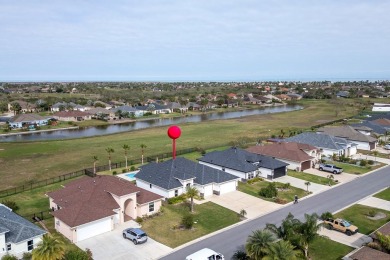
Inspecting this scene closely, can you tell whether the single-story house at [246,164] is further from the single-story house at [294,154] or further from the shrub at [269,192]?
the shrub at [269,192]

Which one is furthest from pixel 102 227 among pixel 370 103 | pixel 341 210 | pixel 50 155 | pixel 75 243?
pixel 370 103

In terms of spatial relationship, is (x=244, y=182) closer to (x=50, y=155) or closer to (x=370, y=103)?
(x=50, y=155)

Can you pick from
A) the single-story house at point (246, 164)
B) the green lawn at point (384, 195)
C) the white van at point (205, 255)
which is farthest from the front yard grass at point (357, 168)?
the white van at point (205, 255)

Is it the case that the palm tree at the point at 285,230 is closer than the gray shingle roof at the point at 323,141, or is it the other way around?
the palm tree at the point at 285,230

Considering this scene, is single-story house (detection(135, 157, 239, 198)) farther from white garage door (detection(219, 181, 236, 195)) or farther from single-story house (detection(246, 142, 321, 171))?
single-story house (detection(246, 142, 321, 171))

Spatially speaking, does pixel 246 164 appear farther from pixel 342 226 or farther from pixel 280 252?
pixel 280 252

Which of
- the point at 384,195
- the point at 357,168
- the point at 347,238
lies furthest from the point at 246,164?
the point at 347,238

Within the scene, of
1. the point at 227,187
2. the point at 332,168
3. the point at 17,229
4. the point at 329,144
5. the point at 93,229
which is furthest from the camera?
the point at 329,144
